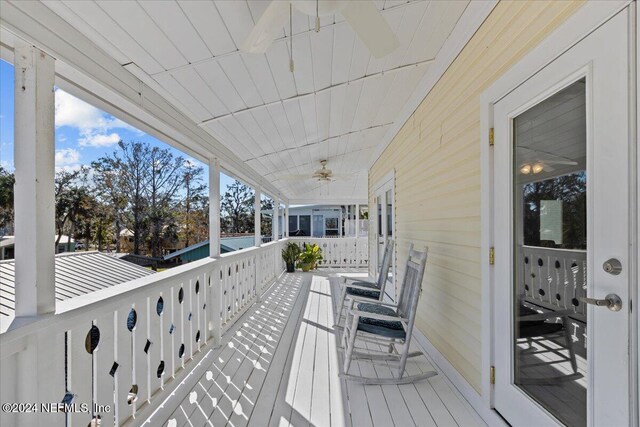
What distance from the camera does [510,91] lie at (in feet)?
6.18

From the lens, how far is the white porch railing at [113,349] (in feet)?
4.32

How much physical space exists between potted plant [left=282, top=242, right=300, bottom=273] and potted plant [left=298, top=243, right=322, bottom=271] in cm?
16

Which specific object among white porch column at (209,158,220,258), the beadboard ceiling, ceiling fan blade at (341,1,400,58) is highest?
the beadboard ceiling

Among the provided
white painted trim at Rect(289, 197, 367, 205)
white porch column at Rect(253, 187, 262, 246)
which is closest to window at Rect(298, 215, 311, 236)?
white painted trim at Rect(289, 197, 367, 205)

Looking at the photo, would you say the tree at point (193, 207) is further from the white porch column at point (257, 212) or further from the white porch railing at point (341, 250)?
the white porch railing at point (341, 250)

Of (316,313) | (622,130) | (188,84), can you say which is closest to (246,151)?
(188,84)

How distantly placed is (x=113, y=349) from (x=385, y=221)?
15.5 ft

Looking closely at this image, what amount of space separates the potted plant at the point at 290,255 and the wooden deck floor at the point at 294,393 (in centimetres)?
524

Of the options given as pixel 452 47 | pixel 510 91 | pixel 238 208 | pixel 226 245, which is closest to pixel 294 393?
pixel 510 91

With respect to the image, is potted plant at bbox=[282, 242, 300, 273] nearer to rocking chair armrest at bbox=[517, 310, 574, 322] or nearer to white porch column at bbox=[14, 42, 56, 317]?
rocking chair armrest at bbox=[517, 310, 574, 322]

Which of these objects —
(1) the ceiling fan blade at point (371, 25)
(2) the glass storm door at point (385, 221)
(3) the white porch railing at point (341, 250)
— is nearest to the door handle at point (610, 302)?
(1) the ceiling fan blade at point (371, 25)

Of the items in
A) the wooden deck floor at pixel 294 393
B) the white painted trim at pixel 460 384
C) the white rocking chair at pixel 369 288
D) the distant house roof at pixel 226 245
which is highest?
the distant house roof at pixel 226 245

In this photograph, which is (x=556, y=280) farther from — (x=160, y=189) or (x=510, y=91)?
(x=160, y=189)

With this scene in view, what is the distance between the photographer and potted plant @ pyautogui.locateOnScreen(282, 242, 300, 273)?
9.02m
